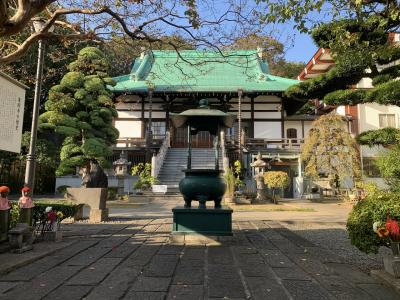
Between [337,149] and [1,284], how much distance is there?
1940cm

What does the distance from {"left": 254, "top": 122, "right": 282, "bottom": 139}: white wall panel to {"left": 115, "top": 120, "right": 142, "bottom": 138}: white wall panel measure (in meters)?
8.98

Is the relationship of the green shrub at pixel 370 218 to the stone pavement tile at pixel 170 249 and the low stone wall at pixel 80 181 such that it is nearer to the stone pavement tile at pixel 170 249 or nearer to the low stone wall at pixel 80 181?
the stone pavement tile at pixel 170 249

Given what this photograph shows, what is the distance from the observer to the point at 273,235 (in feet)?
27.9

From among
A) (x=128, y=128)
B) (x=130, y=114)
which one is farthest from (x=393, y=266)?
(x=130, y=114)

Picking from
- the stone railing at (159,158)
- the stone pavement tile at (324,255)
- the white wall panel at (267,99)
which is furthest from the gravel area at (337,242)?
the white wall panel at (267,99)

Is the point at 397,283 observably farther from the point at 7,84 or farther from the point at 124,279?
the point at 7,84

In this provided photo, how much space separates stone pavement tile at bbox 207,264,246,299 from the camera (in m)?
3.97

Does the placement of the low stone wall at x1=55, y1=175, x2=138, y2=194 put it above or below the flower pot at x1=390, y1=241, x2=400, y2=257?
above

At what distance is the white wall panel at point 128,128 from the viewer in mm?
27484

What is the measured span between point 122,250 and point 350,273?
3.81 meters

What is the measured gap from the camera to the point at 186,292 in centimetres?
401

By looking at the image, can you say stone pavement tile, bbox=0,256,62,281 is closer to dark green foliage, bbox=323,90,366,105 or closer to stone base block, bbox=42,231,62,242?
stone base block, bbox=42,231,62,242

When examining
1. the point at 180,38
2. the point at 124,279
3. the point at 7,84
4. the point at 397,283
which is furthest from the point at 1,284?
the point at 180,38

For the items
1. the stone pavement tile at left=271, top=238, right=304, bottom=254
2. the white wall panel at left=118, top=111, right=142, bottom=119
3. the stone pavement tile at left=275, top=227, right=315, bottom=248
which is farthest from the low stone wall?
the stone pavement tile at left=271, top=238, right=304, bottom=254
